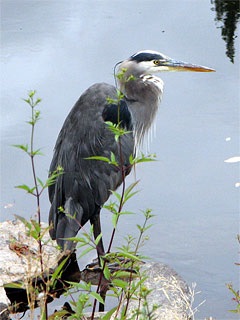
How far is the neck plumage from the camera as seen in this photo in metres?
4.75

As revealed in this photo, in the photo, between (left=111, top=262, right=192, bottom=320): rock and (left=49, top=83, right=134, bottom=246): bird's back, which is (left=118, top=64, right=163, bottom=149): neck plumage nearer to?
(left=49, top=83, right=134, bottom=246): bird's back

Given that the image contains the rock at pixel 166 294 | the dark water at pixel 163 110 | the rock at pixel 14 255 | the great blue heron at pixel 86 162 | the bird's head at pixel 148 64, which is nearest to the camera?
the rock at pixel 166 294

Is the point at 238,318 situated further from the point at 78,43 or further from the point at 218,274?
the point at 78,43

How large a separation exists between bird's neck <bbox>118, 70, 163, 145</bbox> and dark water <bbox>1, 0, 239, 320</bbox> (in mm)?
416

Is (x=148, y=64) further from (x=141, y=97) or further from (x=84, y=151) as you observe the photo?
(x=84, y=151)

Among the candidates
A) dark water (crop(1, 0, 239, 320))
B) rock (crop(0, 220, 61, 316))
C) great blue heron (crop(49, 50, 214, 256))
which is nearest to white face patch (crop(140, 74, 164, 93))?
great blue heron (crop(49, 50, 214, 256))

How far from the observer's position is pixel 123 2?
859cm

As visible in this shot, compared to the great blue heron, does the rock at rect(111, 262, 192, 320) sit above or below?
below

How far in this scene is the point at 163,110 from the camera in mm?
5934

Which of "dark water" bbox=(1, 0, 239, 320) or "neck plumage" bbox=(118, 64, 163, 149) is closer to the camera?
"dark water" bbox=(1, 0, 239, 320)

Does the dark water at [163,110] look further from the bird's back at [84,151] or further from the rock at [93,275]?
the bird's back at [84,151]

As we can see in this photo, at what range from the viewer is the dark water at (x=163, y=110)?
14.6ft

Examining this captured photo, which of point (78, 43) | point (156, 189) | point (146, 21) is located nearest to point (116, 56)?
point (78, 43)

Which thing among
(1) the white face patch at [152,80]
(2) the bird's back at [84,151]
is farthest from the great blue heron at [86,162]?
(1) the white face patch at [152,80]
